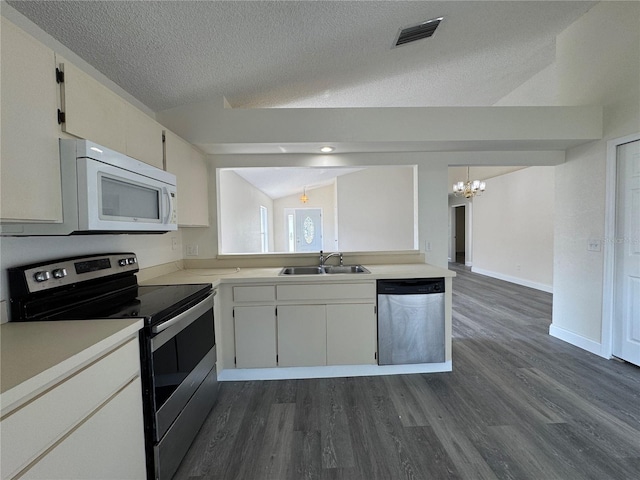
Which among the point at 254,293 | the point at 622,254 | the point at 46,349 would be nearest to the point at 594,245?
the point at 622,254

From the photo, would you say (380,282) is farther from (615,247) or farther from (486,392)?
(615,247)

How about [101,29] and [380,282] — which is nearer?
[101,29]

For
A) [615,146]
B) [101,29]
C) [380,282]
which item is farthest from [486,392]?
[101,29]

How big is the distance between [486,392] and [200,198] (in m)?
2.90

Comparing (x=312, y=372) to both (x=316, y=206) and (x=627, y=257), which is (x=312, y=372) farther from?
(x=316, y=206)

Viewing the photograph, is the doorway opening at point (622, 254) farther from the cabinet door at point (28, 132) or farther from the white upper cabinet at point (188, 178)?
the cabinet door at point (28, 132)

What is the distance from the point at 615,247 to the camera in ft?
8.52

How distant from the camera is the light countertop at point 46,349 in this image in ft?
2.42

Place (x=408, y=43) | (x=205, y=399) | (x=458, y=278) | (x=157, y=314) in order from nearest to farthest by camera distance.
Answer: (x=157, y=314) → (x=205, y=399) → (x=408, y=43) → (x=458, y=278)

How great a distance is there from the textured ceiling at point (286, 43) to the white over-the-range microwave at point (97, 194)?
0.76 meters

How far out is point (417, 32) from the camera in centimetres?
214

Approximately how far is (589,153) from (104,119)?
402 cm

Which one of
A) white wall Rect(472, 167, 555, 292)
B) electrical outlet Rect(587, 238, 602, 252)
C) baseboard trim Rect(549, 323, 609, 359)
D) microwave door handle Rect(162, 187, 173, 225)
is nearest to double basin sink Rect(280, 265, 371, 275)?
microwave door handle Rect(162, 187, 173, 225)

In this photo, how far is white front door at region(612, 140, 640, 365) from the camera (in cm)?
243
